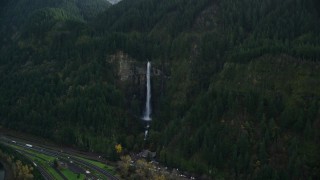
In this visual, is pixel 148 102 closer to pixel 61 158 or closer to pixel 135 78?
pixel 135 78

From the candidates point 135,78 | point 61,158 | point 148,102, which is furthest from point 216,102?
point 61,158

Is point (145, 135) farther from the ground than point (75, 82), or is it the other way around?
point (75, 82)

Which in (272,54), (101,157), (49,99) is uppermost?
(272,54)

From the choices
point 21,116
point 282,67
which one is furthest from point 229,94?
point 21,116

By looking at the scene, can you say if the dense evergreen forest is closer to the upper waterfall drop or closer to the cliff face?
the cliff face

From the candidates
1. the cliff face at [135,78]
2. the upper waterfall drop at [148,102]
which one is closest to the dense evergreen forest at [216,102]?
the cliff face at [135,78]

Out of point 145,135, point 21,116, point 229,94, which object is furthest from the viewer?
point 21,116

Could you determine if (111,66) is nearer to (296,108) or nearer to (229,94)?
(229,94)
